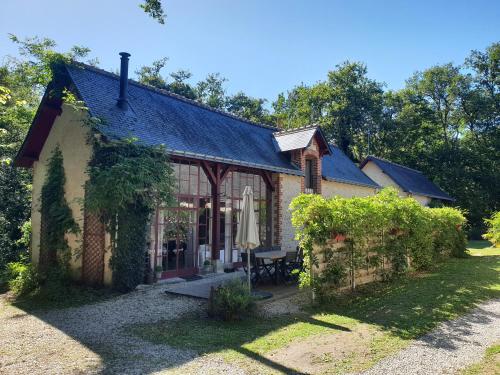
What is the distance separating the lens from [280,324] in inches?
258

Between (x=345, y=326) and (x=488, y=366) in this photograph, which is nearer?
(x=488, y=366)

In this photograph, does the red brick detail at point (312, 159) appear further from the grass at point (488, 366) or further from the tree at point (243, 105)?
the tree at point (243, 105)

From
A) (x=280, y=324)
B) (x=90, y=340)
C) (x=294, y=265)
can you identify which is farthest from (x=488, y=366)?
(x=294, y=265)

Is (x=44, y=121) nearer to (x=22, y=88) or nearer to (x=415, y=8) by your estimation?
(x=22, y=88)

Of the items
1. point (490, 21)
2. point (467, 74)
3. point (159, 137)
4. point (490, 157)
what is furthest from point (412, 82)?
point (159, 137)

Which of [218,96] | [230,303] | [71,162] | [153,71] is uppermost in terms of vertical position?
[153,71]

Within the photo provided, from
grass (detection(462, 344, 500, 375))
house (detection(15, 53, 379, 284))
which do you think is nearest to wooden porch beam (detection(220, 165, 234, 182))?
house (detection(15, 53, 379, 284))

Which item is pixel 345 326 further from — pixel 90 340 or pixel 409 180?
pixel 409 180

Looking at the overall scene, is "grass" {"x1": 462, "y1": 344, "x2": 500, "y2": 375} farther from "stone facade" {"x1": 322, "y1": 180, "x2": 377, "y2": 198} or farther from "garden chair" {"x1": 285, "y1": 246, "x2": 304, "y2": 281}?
"stone facade" {"x1": 322, "y1": 180, "x2": 377, "y2": 198}

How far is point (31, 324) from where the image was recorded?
688cm

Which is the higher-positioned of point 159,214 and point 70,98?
point 70,98

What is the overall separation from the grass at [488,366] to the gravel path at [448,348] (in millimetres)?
80

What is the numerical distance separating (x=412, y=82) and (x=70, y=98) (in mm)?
38255

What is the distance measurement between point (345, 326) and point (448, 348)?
5.30 feet
